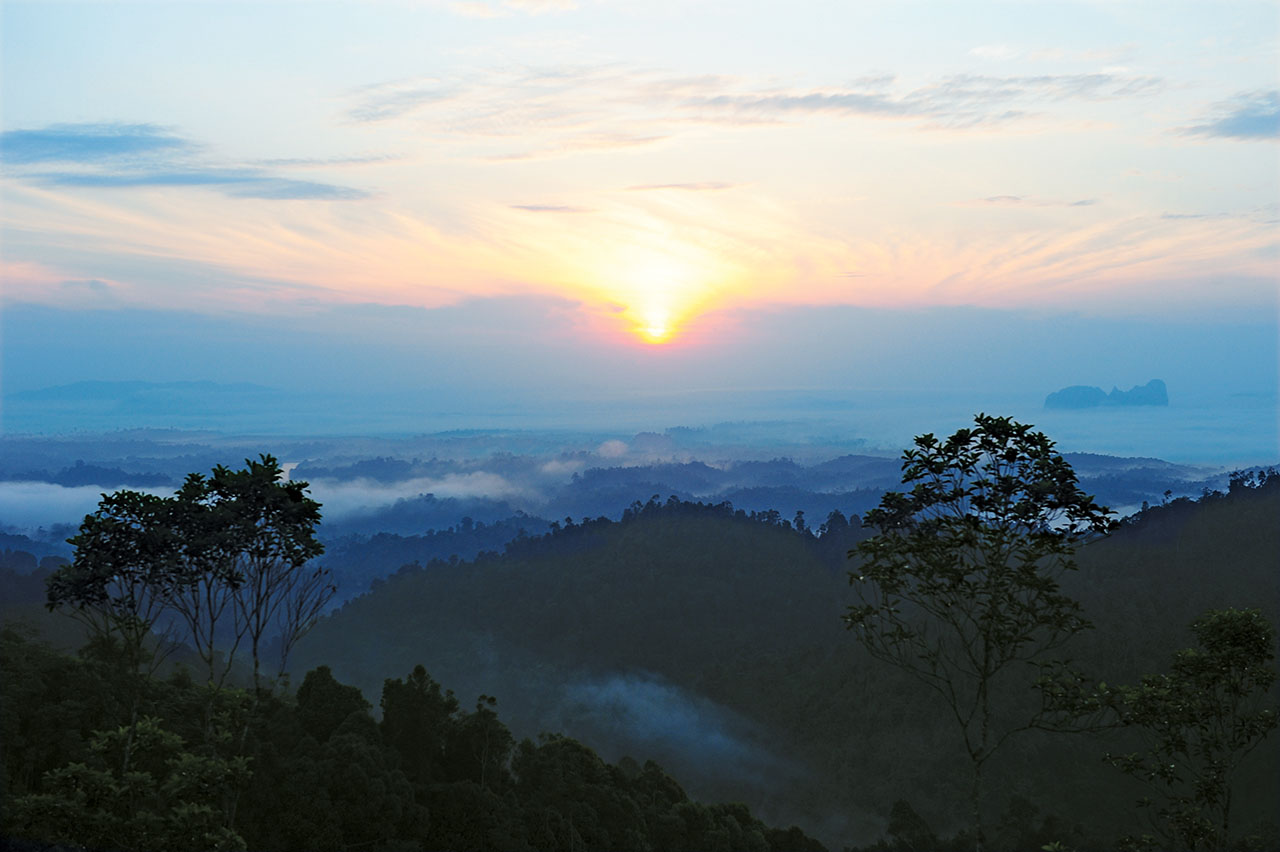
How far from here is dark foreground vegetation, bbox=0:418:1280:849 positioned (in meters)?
17.3

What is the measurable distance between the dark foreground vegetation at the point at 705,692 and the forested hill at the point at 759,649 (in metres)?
0.44

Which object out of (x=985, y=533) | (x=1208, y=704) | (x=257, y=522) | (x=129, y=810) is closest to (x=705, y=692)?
(x=1208, y=704)

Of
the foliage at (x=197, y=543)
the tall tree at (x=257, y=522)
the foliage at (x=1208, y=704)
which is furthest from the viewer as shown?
the tall tree at (x=257, y=522)

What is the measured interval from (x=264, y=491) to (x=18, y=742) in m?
Result: 11.8

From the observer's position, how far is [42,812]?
56.2 feet

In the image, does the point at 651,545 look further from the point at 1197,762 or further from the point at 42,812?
the point at 42,812

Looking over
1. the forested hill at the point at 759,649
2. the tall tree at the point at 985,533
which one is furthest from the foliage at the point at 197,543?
the forested hill at the point at 759,649

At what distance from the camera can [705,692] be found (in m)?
130

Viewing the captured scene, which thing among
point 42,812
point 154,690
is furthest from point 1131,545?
point 42,812

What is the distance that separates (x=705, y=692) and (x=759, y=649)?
12222mm

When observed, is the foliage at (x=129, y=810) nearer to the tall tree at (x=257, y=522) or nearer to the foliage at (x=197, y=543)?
the foliage at (x=197, y=543)

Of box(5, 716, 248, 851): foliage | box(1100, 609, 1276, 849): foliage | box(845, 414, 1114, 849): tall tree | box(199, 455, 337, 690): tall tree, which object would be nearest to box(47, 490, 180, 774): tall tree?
box(199, 455, 337, 690): tall tree

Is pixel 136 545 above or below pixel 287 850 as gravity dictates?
above

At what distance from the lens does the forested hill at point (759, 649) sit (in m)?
90.8
